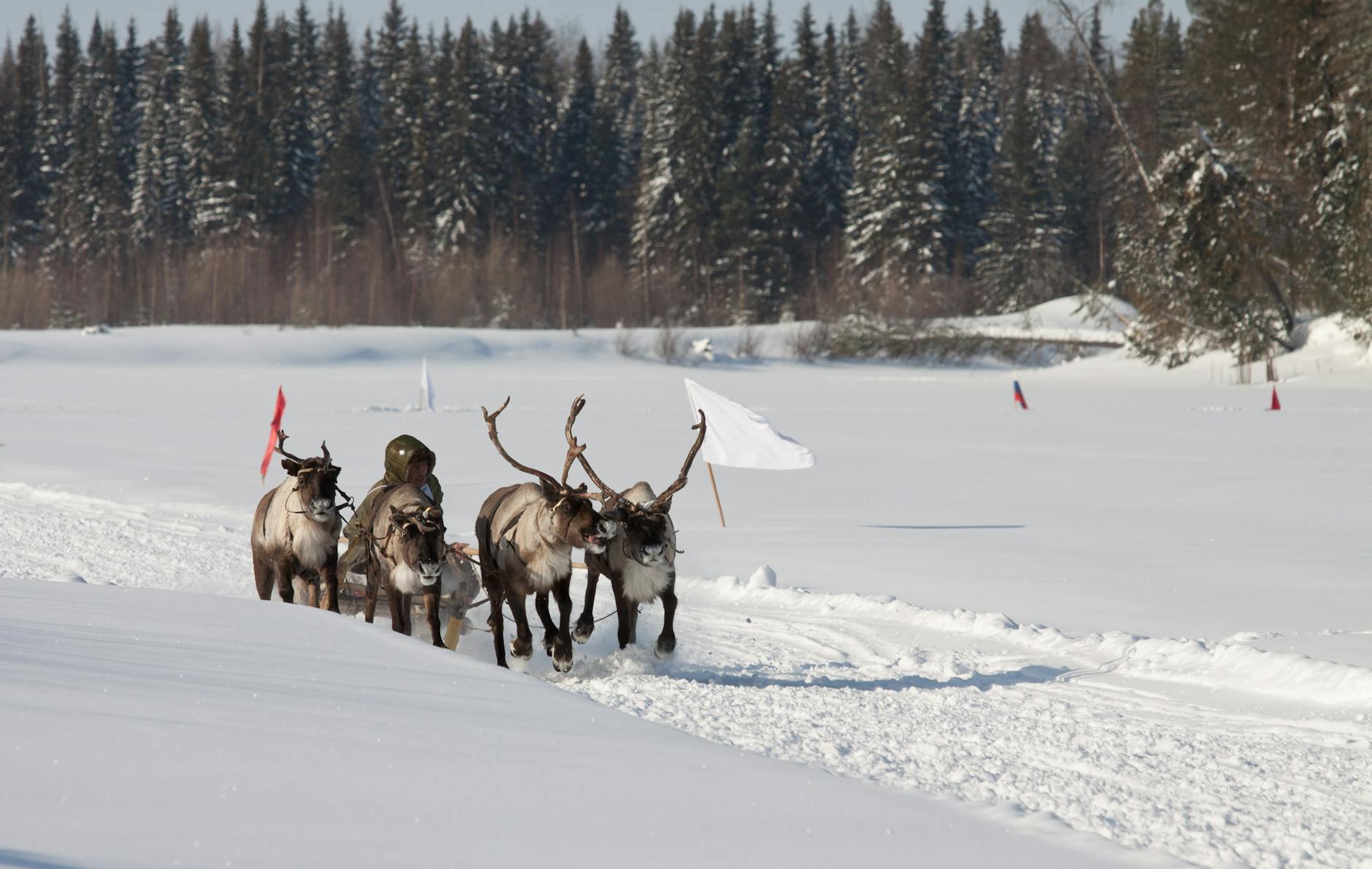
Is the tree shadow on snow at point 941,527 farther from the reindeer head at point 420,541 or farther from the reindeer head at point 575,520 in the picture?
the reindeer head at point 575,520

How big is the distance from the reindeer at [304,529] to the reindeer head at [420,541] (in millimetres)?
538

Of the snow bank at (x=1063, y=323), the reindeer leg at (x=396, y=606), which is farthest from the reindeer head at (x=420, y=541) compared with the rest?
the snow bank at (x=1063, y=323)

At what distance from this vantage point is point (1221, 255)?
39688 mm

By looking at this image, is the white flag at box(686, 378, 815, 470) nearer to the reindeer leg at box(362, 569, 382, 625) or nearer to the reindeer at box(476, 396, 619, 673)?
the reindeer leg at box(362, 569, 382, 625)

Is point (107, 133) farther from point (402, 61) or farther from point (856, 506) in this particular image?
point (856, 506)

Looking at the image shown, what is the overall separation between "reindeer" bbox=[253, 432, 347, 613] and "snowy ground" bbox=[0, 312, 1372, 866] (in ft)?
2.83

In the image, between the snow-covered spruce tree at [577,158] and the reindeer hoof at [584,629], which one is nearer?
the reindeer hoof at [584,629]

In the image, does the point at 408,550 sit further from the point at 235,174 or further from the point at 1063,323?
the point at 235,174

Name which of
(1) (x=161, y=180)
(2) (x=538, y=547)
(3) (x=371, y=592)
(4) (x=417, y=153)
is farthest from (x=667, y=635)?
(1) (x=161, y=180)

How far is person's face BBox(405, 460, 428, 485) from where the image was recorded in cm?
812

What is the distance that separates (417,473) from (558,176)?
71824 millimetres

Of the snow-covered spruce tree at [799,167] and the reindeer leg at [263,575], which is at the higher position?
the snow-covered spruce tree at [799,167]

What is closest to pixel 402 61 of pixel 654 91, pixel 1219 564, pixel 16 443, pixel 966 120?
pixel 654 91

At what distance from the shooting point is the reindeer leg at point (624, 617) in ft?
22.9
